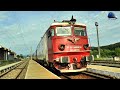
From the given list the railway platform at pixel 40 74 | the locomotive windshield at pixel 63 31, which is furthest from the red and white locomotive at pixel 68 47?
the railway platform at pixel 40 74

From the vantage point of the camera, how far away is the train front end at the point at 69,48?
1616 centimetres

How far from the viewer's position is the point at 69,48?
16.3 meters

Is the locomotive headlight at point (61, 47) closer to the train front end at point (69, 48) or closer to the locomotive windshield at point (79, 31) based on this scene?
the train front end at point (69, 48)

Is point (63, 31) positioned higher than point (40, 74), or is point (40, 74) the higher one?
point (63, 31)

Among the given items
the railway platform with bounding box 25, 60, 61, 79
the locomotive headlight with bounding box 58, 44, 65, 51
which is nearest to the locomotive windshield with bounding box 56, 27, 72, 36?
the locomotive headlight with bounding box 58, 44, 65, 51

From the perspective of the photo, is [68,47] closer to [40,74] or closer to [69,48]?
[69,48]

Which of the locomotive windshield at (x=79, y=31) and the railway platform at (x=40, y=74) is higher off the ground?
the locomotive windshield at (x=79, y=31)

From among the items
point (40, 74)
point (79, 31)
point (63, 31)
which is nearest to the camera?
point (63, 31)

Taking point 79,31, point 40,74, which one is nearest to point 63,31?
point 79,31

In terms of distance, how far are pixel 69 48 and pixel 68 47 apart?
0.09 metres
